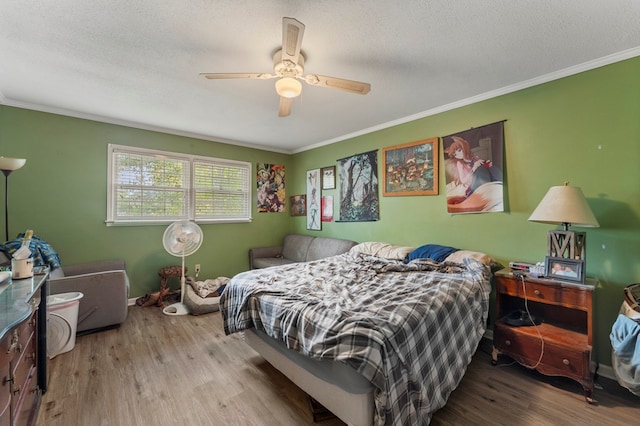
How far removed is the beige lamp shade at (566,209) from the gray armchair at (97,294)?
12.9 feet

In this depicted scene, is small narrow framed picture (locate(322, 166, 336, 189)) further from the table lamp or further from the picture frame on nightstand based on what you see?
the picture frame on nightstand

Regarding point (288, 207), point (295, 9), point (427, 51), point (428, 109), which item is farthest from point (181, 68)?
point (288, 207)

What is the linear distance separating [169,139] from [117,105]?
3.14 ft

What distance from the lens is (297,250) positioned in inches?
182

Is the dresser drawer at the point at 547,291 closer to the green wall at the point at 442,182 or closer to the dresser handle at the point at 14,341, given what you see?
the green wall at the point at 442,182

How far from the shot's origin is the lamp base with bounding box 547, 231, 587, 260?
6.46 feet

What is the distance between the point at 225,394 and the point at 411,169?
9.73ft

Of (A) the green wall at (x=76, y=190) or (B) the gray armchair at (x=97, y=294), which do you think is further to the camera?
(A) the green wall at (x=76, y=190)

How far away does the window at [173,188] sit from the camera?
11.8ft

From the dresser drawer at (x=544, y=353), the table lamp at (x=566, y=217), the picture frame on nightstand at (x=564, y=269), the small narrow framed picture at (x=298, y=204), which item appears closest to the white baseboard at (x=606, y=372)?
the dresser drawer at (x=544, y=353)

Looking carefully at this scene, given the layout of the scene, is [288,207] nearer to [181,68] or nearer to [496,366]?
[181,68]

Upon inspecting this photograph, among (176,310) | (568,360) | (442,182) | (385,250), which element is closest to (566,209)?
(568,360)

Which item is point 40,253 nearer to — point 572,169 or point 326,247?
point 326,247

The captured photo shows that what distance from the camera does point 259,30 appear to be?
1753mm
